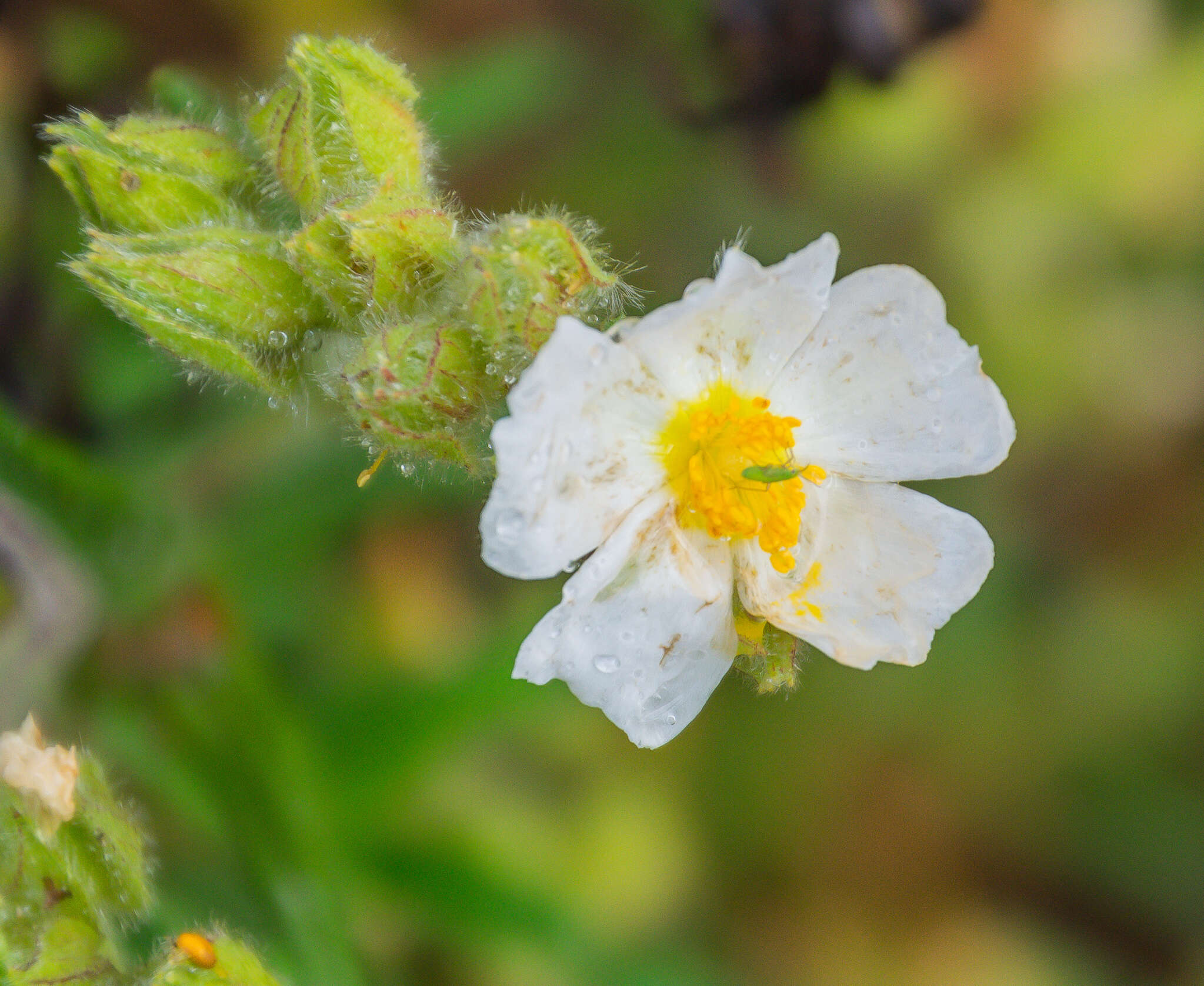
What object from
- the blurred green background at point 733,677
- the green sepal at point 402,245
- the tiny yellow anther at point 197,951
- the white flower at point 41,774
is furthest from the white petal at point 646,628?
the blurred green background at point 733,677

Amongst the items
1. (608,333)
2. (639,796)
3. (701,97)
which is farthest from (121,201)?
(639,796)

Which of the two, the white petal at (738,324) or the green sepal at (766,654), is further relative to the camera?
the green sepal at (766,654)

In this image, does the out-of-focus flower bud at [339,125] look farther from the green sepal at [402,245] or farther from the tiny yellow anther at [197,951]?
the tiny yellow anther at [197,951]

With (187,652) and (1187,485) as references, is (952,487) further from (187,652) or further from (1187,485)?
(187,652)

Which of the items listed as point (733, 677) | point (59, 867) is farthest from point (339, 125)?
point (733, 677)

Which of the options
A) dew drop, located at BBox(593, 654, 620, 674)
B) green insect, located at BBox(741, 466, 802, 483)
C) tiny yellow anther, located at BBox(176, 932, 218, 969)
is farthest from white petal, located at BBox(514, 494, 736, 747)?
tiny yellow anther, located at BBox(176, 932, 218, 969)

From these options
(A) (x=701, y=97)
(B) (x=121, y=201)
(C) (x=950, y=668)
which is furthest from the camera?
(C) (x=950, y=668)
